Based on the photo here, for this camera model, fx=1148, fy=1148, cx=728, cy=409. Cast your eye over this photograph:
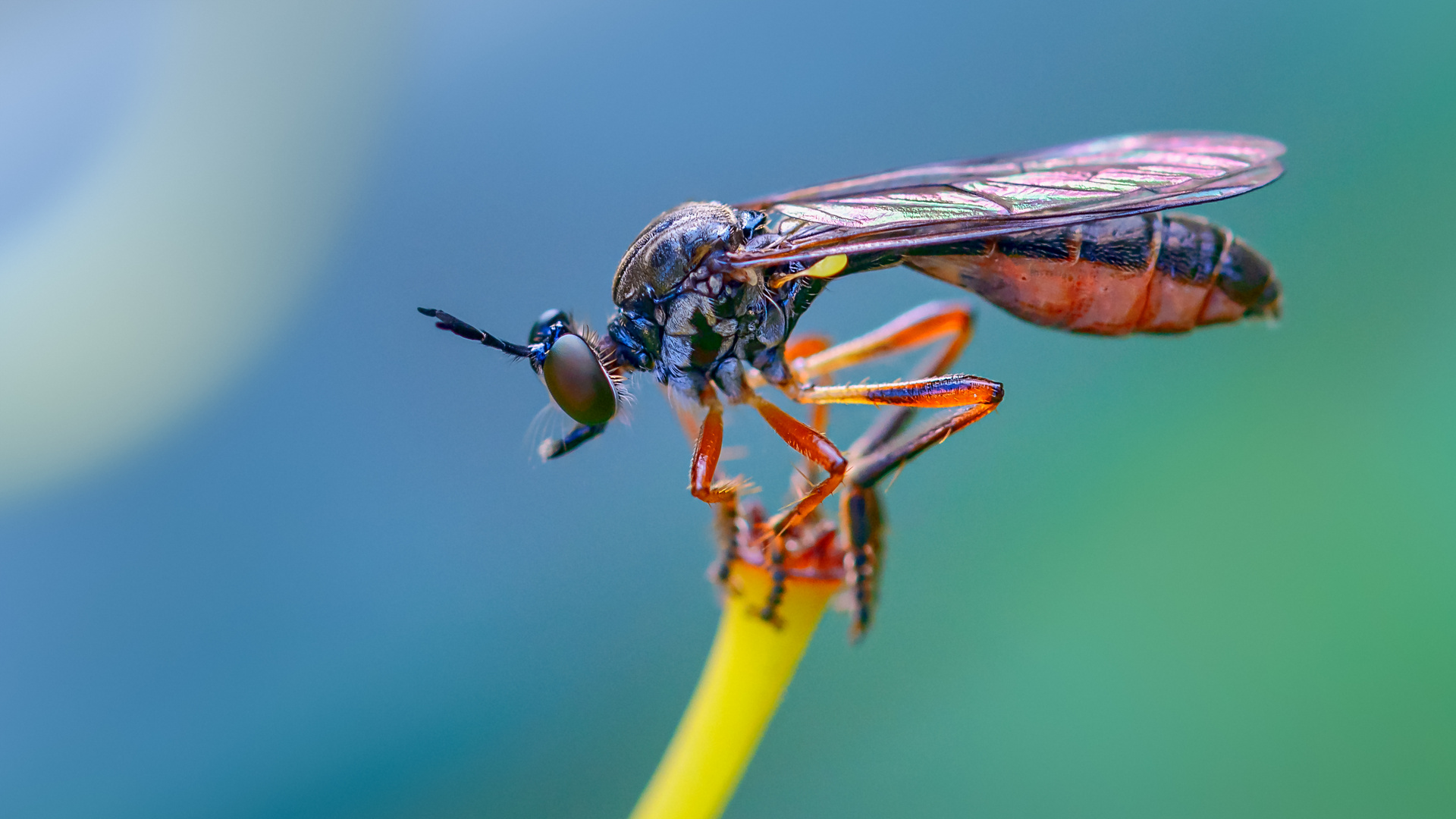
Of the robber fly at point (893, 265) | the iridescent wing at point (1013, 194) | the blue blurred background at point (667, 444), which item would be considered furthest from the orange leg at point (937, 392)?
the blue blurred background at point (667, 444)

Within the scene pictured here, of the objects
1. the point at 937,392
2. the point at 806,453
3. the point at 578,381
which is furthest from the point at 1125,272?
the point at 578,381

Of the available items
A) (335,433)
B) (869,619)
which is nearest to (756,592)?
(869,619)

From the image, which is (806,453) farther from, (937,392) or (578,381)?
(578,381)

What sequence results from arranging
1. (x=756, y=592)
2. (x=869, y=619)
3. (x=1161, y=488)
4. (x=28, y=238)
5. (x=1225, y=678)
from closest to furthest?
1. (x=756, y=592)
2. (x=869, y=619)
3. (x=1225, y=678)
4. (x=28, y=238)
5. (x=1161, y=488)

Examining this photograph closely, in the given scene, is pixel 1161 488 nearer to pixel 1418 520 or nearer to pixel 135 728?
pixel 1418 520

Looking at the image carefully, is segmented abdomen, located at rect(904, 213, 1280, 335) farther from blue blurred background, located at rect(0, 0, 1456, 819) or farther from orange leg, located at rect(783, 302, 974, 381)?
blue blurred background, located at rect(0, 0, 1456, 819)

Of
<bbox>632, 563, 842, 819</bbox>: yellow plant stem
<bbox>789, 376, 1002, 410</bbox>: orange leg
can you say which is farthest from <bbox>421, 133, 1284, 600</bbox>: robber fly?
<bbox>632, 563, 842, 819</bbox>: yellow plant stem
